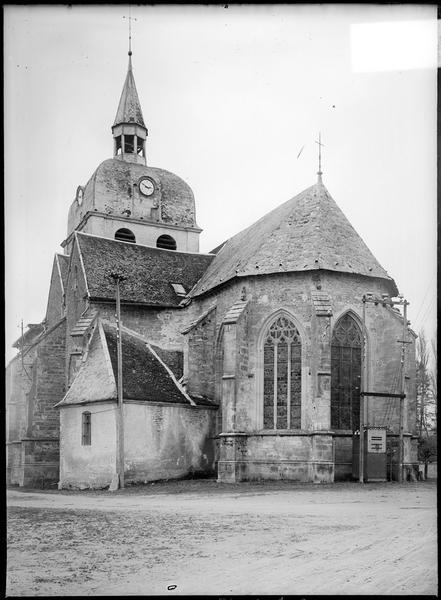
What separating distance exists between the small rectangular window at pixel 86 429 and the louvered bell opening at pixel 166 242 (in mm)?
16102

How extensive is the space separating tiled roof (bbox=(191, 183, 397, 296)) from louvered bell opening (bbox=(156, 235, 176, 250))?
10460 millimetres

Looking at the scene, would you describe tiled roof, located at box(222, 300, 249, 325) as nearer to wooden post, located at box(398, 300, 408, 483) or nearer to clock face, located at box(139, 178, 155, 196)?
wooden post, located at box(398, 300, 408, 483)

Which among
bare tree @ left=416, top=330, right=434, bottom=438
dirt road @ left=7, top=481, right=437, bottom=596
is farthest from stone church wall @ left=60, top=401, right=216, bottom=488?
dirt road @ left=7, top=481, right=437, bottom=596

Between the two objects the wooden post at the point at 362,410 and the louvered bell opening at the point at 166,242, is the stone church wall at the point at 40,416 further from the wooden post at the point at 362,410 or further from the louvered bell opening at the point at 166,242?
the wooden post at the point at 362,410

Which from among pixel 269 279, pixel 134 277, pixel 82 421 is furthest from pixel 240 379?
pixel 134 277

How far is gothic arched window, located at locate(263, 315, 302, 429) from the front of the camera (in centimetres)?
2781

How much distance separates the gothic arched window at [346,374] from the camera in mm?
27469

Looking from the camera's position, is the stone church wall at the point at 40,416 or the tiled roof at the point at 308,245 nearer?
the tiled roof at the point at 308,245

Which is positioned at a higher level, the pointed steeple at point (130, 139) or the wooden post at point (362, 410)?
the pointed steeple at point (130, 139)

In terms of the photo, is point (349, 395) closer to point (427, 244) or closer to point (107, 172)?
point (427, 244)

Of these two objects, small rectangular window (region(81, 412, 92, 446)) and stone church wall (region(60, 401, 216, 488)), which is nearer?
stone church wall (region(60, 401, 216, 488))

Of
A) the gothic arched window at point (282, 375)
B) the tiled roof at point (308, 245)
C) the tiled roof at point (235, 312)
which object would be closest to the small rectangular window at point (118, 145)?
the tiled roof at point (308, 245)

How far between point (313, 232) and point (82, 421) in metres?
12.3

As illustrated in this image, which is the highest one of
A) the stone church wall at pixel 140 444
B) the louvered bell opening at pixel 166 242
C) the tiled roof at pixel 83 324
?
the louvered bell opening at pixel 166 242
